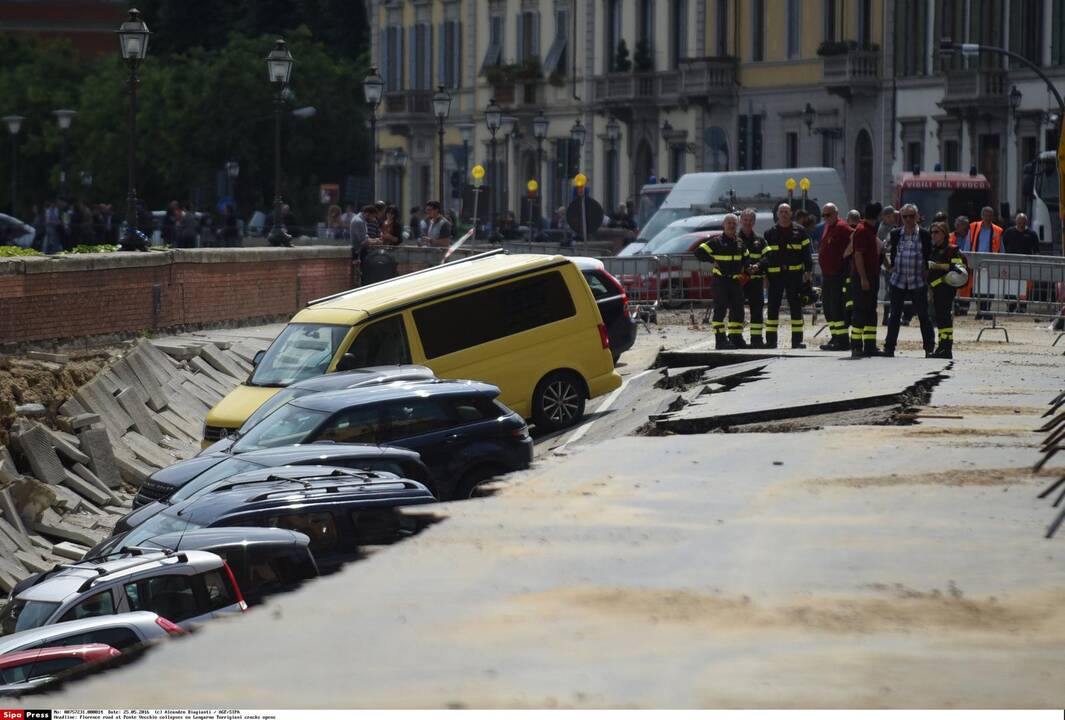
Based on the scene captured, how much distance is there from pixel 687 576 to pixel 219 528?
3806 millimetres

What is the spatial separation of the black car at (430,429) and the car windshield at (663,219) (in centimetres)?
2524

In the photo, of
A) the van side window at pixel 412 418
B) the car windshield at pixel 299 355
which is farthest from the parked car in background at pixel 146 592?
the car windshield at pixel 299 355

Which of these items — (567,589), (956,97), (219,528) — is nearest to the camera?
(567,589)

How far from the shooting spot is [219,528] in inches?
558

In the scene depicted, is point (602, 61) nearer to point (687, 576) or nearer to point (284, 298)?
point (284, 298)

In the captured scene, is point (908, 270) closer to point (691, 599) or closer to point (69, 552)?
point (69, 552)

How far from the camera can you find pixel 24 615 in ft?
45.7

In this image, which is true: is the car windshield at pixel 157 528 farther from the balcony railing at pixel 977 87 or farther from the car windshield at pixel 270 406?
the balcony railing at pixel 977 87

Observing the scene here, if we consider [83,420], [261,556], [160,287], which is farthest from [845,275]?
[261,556]

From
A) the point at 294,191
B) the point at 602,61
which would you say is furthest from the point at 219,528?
the point at 294,191

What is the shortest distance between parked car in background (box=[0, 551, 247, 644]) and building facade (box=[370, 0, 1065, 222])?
A: 1600 inches

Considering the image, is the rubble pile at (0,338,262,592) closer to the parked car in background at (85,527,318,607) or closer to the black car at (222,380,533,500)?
the black car at (222,380,533,500)

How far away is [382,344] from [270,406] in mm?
3014

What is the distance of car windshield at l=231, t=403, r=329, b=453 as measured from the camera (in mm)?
17891
